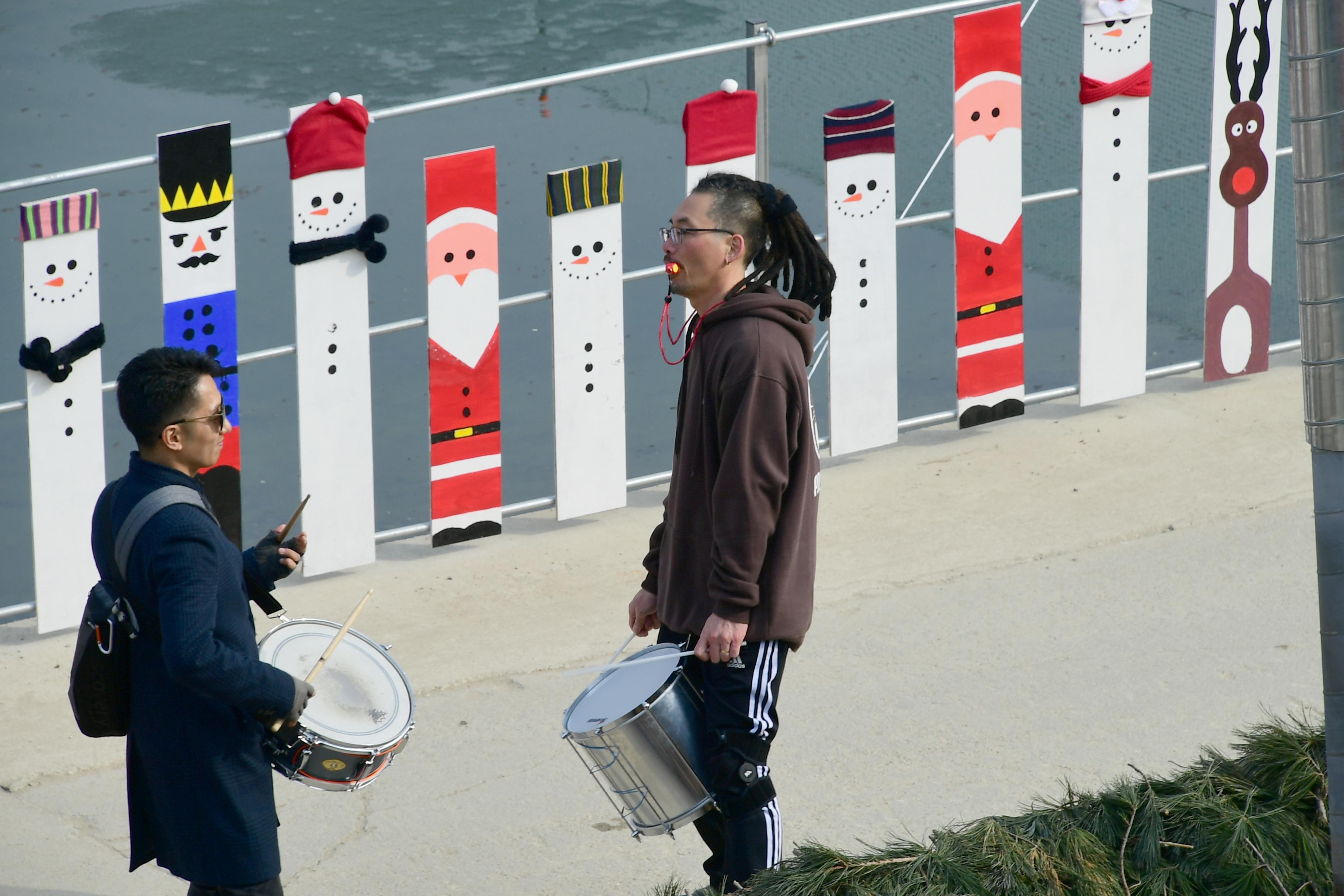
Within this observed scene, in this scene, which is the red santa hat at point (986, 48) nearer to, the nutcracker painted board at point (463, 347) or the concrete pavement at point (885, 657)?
the concrete pavement at point (885, 657)

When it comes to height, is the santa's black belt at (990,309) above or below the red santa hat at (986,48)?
below

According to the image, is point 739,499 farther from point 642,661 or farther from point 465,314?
point 465,314

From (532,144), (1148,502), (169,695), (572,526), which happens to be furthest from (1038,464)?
(532,144)

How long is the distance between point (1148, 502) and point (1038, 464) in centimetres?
50

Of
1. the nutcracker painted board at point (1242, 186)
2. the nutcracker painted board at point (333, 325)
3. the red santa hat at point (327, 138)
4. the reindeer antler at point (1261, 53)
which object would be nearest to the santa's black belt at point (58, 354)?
the nutcracker painted board at point (333, 325)

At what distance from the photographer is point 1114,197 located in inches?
258

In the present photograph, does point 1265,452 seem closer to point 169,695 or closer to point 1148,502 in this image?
point 1148,502

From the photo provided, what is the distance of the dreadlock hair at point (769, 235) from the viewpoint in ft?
11.6

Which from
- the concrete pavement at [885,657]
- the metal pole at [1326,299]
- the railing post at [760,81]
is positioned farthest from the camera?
the railing post at [760,81]

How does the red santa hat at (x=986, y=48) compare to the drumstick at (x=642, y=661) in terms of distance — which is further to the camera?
the red santa hat at (x=986, y=48)

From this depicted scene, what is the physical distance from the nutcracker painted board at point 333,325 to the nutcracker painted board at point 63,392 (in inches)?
25.6

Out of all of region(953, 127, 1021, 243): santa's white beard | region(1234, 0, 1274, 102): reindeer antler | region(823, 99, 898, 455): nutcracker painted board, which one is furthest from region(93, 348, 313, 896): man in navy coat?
region(1234, 0, 1274, 102): reindeer antler

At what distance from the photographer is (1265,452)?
6426 millimetres

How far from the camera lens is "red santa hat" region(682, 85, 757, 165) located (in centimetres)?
576
